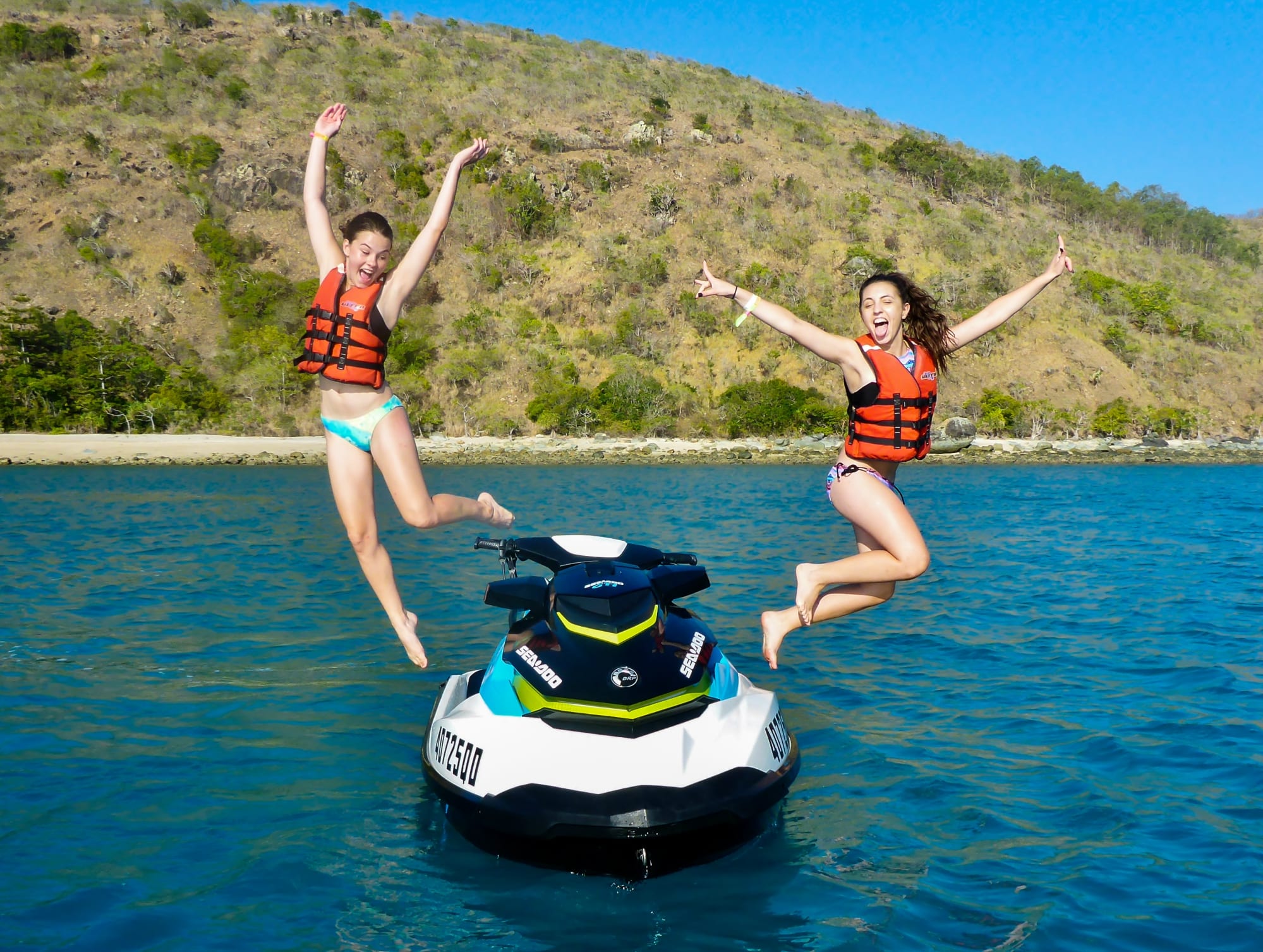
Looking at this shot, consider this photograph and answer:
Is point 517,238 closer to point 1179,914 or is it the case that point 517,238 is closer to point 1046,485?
point 1046,485

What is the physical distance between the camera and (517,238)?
56.7 meters

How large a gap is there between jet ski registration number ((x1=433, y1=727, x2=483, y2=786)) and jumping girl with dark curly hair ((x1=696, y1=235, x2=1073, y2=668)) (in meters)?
1.92

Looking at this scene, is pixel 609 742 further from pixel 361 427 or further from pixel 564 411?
pixel 564 411

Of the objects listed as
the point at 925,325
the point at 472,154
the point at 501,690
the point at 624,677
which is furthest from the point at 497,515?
the point at 925,325

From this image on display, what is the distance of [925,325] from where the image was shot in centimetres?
564

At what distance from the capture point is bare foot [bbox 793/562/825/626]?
568 cm

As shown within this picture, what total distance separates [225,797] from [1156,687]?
6.97m

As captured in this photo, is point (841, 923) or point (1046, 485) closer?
point (841, 923)

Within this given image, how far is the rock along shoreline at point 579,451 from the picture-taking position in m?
36.2

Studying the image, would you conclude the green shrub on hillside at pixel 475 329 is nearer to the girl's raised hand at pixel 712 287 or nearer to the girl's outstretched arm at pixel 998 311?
the girl's raised hand at pixel 712 287

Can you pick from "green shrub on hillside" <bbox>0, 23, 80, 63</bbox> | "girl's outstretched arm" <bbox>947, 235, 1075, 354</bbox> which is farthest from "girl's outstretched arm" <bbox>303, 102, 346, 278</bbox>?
"green shrub on hillside" <bbox>0, 23, 80, 63</bbox>

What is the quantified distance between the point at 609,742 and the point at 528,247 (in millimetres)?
53764

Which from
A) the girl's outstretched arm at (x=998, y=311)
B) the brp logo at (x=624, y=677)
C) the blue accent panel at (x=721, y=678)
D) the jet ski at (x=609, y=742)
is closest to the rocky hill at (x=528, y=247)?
the girl's outstretched arm at (x=998, y=311)

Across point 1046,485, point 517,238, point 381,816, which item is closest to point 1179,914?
point 381,816
